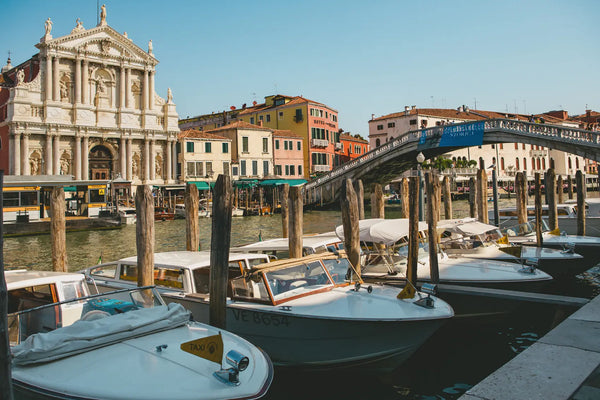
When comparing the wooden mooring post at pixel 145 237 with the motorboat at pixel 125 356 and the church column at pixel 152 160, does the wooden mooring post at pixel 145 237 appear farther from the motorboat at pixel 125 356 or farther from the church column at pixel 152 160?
the church column at pixel 152 160

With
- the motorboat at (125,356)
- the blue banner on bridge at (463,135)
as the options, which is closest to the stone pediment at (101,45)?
the blue banner on bridge at (463,135)

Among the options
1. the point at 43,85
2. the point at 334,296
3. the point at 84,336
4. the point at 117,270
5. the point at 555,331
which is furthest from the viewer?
the point at 43,85

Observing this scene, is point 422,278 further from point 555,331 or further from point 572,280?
point 572,280

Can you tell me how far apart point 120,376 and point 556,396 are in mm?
3474

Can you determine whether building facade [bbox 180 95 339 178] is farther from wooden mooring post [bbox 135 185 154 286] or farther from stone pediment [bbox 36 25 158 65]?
wooden mooring post [bbox 135 185 154 286]

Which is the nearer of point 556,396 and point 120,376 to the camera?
point 556,396

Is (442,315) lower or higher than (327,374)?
higher

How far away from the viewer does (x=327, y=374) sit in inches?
252

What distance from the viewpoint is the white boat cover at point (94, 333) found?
4281 millimetres

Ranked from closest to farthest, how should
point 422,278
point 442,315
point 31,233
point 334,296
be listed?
point 442,315, point 334,296, point 422,278, point 31,233

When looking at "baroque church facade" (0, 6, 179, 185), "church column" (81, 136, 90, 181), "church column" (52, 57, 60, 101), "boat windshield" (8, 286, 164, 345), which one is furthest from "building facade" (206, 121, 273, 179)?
"boat windshield" (8, 286, 164, 345)

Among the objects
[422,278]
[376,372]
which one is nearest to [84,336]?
[376,372]

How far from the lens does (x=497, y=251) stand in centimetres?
1070

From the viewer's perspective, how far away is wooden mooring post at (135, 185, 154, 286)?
7672 mm
